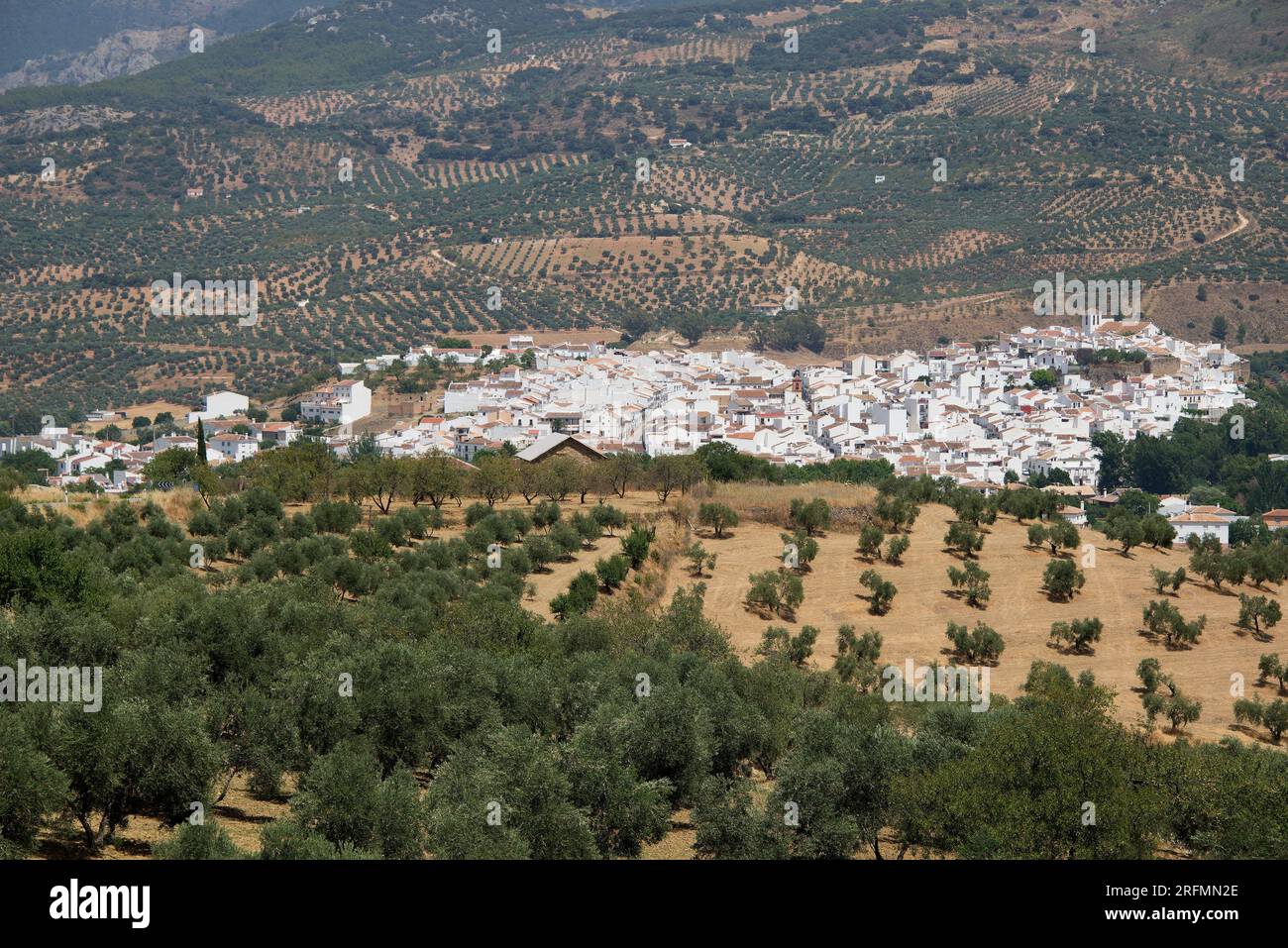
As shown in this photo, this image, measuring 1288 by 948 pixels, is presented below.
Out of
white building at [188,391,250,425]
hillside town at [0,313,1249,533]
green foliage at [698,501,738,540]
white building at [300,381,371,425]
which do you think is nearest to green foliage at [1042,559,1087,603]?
green foliage at [698,501,738,540]

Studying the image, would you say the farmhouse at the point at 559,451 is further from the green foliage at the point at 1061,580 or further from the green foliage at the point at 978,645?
the green foliage at the point at 978,645

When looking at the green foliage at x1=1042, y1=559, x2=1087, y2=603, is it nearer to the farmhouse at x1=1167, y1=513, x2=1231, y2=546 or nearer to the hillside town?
the hillside town

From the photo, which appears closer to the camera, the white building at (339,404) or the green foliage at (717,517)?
the green foliage at (717,517)

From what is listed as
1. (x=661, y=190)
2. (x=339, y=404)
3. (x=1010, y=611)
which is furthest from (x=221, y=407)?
(x=661, y=190)

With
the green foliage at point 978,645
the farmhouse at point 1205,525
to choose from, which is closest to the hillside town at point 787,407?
the farmhouse at point 1205,525

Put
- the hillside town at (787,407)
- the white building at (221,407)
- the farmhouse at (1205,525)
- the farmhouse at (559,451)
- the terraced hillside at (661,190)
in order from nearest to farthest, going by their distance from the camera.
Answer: the farmhouse at (559,451) < the farmhouse at (1205,525) < the hillside town at (787,407) < the white building at (221,407) < the terraced hillside at (661,190)
